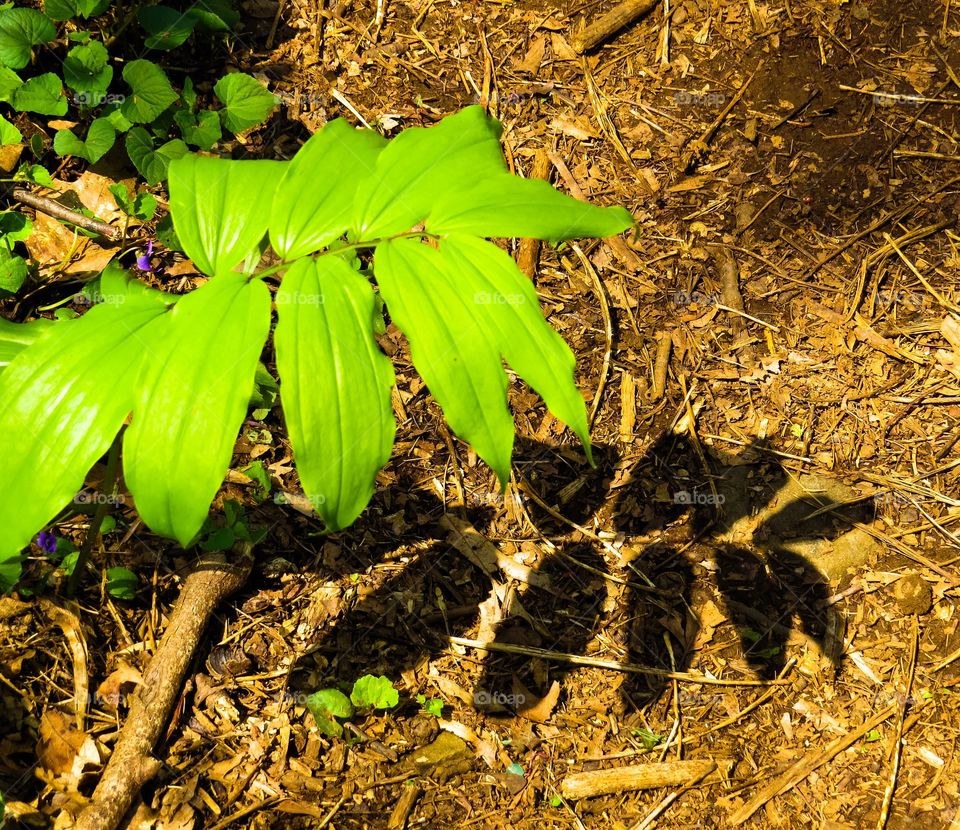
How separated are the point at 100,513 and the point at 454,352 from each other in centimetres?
121

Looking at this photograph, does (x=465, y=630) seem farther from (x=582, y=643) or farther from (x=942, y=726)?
(x=942, y=726)

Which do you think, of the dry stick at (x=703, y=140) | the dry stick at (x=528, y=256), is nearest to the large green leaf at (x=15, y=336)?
the dry stick at (x=528, y=256)

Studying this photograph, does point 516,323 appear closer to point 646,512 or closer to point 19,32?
point 646,512

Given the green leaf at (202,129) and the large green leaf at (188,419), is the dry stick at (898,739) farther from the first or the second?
the green leaf at (202,129)

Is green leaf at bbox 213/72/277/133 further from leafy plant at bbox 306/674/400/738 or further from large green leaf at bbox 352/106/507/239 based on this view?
leafy plant at bbox 306/674/400/738

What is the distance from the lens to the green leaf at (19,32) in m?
2.98

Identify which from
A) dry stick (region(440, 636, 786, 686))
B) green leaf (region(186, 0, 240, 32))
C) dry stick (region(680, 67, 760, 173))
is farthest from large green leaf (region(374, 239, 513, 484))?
green leaf (region(186, 0, 240, 32))

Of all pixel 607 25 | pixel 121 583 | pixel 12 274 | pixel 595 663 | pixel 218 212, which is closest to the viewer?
pixel 218 212

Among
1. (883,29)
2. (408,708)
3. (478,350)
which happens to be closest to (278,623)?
(408,708)

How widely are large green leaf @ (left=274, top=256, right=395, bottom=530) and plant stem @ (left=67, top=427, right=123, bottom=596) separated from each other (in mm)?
669

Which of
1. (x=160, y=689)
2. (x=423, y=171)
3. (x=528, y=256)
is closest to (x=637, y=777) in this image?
(x=160, y=689)

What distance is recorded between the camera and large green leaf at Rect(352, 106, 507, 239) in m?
1.66

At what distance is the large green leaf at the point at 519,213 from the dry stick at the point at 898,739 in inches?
70.9

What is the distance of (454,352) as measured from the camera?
4.74ft
